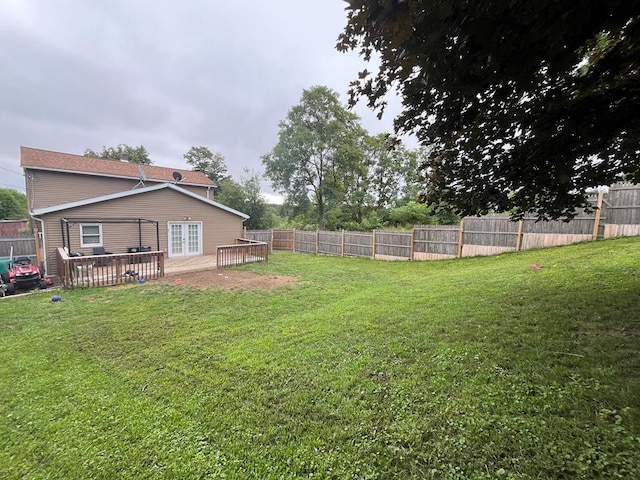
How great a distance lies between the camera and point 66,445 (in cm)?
222

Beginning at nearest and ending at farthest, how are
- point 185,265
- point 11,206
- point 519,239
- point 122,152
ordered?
point 519,239, point 185,265, point 122,152, point 11,206

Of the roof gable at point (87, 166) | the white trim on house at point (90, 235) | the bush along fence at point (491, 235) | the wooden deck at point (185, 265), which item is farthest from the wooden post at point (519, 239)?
the roof gable at point (87, 166)

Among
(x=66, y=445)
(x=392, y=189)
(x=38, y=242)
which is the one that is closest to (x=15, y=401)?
(x=66, y=445)

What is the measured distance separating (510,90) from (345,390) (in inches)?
122

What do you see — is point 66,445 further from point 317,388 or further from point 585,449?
point 585,449

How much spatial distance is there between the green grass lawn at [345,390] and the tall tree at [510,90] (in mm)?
1886

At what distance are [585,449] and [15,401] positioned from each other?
5.19 metres

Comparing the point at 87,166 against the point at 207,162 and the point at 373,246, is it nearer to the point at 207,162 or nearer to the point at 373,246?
the point at 373,246

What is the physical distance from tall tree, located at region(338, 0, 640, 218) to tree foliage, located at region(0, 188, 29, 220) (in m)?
49.3

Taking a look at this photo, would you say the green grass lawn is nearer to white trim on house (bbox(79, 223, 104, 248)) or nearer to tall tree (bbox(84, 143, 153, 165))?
white trim on house (bbox(79, 223, 104, 248))

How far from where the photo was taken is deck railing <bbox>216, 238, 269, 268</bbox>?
11.5 m

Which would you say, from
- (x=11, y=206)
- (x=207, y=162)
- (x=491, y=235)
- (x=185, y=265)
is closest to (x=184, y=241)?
(x=185, y=265)

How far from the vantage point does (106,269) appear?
28.5 feet

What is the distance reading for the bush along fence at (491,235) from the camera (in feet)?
26.6
